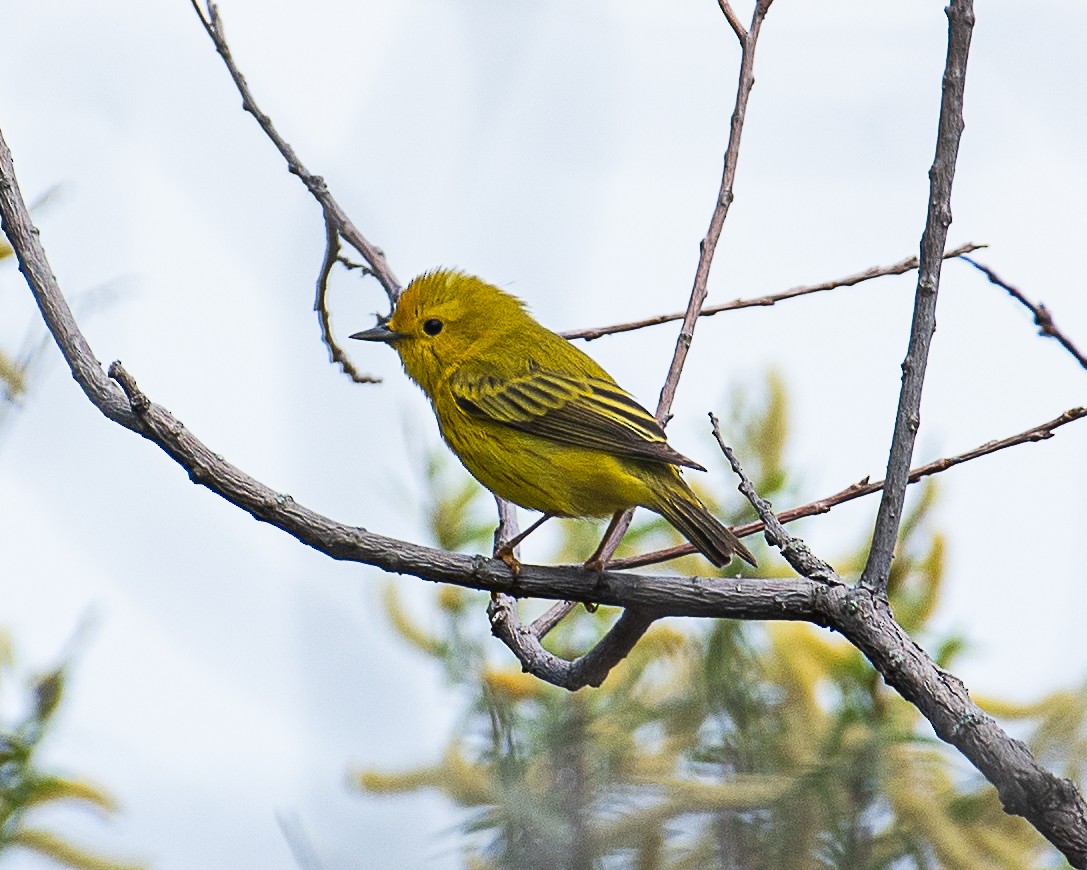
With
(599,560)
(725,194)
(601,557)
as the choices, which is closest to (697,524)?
(601,557)

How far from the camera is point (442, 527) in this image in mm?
4691

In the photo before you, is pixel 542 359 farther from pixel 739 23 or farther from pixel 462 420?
pixel 739 23

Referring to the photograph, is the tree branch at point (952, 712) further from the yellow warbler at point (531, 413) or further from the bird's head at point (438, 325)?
the bird's head at point (438, 325)

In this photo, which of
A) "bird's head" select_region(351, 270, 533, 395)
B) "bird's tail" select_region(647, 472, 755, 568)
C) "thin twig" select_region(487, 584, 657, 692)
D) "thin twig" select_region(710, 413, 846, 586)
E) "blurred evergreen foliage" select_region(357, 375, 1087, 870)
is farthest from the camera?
"bird's head" select_region(351, 270, 533, 395)

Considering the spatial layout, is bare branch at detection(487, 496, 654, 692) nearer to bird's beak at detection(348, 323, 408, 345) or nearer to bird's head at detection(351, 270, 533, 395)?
bird's head at detection(351, 270, 533, 395)

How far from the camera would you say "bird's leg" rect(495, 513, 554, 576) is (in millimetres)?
2875

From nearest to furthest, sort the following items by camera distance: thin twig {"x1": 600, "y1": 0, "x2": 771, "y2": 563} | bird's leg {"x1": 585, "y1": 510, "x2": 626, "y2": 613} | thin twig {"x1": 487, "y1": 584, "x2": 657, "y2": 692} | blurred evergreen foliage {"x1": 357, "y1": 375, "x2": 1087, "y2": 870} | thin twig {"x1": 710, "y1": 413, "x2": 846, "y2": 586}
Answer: blurred evergreen foliage {"x1": 357, "y1": 375, "x2": 1087, "y2": 870}, thin twig {"x1": 710, "y1": 413, "x2": 846, "y2": 586}, thin twig {"x1": 487, "y1": 584, "x2": 657, "y2": 692}, bird's leg {"x1": 585, "y1": 510, "x2": 626, "y2": 613}, thin twig {"x1": 600, "y1": 0, "x2": 771, "y2": 563}

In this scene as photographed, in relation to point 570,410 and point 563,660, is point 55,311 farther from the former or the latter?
point 570,410

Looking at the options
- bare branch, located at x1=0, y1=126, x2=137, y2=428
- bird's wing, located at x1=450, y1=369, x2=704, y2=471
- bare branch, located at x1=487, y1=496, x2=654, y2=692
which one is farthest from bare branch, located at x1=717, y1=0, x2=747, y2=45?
bare branch, located at x1=0, y1=126, x2=137, y2=428

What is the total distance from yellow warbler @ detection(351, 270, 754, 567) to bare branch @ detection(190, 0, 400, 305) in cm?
18

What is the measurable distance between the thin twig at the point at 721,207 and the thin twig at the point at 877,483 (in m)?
0.21

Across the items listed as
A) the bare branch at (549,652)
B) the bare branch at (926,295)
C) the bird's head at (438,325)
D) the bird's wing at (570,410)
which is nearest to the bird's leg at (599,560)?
the bare branch at (549,652)

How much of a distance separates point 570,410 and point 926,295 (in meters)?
1.87

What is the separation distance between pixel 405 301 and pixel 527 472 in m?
1.27
